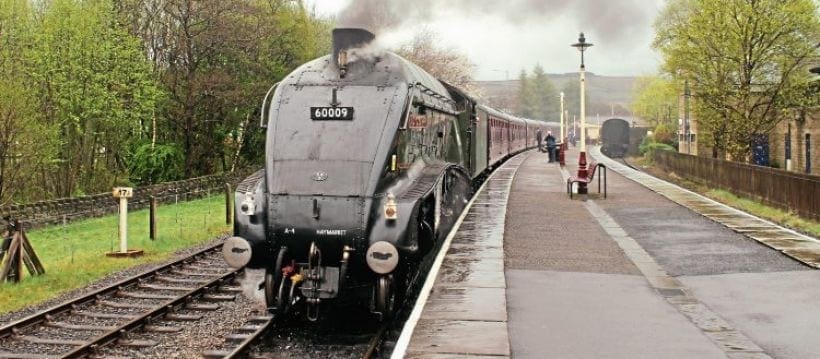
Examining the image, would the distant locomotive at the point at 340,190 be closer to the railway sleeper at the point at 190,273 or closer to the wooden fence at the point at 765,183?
the railway sleeper at the point at 190,273

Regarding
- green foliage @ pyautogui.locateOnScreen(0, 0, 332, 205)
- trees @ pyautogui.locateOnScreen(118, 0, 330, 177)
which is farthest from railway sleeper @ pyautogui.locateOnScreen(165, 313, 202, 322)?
trees @ pyautogui.locateOnScreen(118, 0, 330, 177)

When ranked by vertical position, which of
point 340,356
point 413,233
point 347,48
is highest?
point 347,48

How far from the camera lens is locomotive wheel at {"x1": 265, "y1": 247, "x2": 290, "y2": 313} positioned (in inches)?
357

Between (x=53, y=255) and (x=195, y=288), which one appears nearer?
(x=195, y=288)

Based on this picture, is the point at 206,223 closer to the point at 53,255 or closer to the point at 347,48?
the point at 53,255

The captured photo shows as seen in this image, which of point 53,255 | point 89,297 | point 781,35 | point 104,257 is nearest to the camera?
point 89,297

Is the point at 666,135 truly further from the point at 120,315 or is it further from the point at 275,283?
the point at 275,283

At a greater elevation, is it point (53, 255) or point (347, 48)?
point (347, 48)

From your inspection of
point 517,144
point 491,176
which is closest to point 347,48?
point 491,176

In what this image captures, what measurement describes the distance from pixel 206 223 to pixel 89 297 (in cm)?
1170

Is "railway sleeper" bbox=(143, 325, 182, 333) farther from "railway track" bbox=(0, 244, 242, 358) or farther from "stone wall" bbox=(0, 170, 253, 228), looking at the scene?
"stone wall" bbox=(0, 170, 253, 228)

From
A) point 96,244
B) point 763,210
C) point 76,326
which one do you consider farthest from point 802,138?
point 76,326

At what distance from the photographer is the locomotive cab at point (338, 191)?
9055 millimetres

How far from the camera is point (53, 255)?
59.7ft
